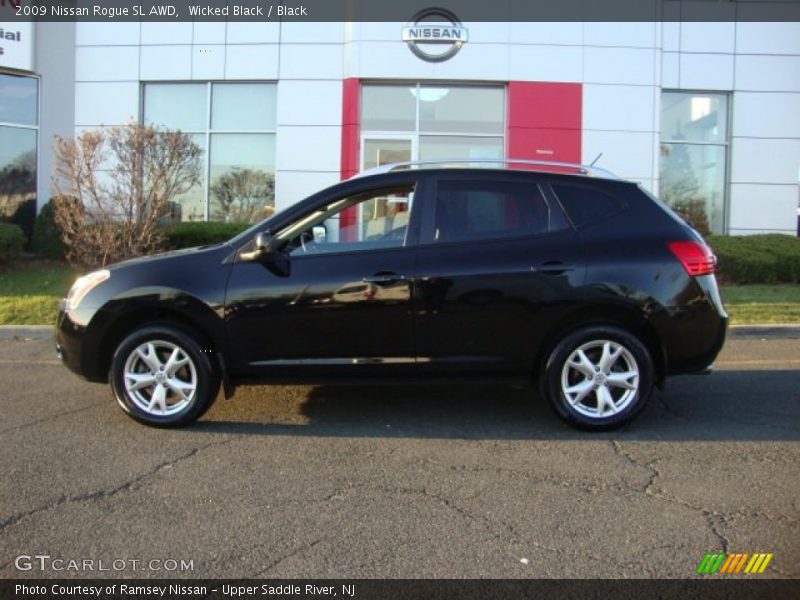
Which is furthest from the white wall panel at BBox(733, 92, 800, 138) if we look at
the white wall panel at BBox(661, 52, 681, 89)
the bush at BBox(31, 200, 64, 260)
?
the bush at BBox(31, 200, 64, 260)

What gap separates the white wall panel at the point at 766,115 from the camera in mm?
14633

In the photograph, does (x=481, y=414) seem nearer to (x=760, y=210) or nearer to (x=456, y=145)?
(x=456, y=145)

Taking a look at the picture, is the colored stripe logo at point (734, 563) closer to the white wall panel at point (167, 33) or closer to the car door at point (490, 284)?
the car door at point (490, 284)

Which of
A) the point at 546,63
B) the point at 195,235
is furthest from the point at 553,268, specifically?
the point at 546,63

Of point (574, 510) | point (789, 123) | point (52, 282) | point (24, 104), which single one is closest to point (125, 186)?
point (52, 282)

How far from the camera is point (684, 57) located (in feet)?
47.9

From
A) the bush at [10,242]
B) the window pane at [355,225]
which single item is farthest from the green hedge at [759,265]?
the bush at [10,242]

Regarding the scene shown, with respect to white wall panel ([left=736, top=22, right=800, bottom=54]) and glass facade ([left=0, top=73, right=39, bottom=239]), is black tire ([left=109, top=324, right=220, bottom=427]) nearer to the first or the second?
glass facade ([left=0, top=73, right=39, bottom=239])

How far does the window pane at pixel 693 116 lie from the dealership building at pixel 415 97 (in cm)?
3

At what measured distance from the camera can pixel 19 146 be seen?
14.5 metres

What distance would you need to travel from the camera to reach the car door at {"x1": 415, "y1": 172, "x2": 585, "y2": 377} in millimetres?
4848

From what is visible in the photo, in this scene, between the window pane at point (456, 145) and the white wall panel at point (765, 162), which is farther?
the white wall panel at point (765, 162)

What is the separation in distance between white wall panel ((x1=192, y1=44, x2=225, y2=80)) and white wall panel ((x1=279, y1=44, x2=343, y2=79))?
4.29 feet

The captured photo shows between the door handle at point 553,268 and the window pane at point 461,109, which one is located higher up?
the window pane at point 461,109
